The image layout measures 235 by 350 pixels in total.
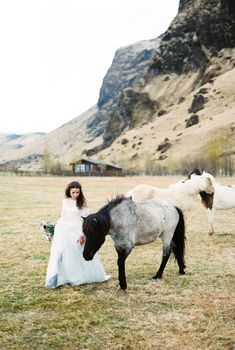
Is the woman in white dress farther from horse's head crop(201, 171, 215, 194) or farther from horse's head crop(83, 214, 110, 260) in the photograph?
horse's head crop(201, 171, 215, 194)

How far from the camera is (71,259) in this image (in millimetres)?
9625

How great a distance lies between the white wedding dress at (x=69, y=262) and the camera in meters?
9.62

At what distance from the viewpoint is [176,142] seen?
464 ft

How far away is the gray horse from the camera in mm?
8992

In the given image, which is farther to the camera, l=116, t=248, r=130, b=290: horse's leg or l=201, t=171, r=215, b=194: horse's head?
l=201, t=171, r=215, b=194: horse's head

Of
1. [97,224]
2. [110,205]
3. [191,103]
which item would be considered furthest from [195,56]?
[97,224]

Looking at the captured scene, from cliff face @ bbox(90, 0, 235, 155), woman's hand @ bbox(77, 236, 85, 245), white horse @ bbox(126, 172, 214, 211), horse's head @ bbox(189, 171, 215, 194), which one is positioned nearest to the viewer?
woman's hand @ bbox(77, 236, 85, 245)

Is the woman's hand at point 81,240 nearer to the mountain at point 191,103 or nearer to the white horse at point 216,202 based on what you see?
the white horse at point 216,202

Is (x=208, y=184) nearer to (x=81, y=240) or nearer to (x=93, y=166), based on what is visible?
(x=81, y=240)

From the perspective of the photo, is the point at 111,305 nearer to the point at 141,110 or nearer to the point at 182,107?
the point at 182,107

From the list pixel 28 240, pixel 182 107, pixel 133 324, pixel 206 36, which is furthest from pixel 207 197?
pixel 206 36

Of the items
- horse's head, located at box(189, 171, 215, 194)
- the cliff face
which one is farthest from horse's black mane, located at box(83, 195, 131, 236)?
the cliff face

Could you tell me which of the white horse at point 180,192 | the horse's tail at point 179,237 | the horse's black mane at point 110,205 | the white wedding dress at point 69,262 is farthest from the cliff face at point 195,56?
the white wedding dress at point 69,262

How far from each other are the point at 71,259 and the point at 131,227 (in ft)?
5.08
